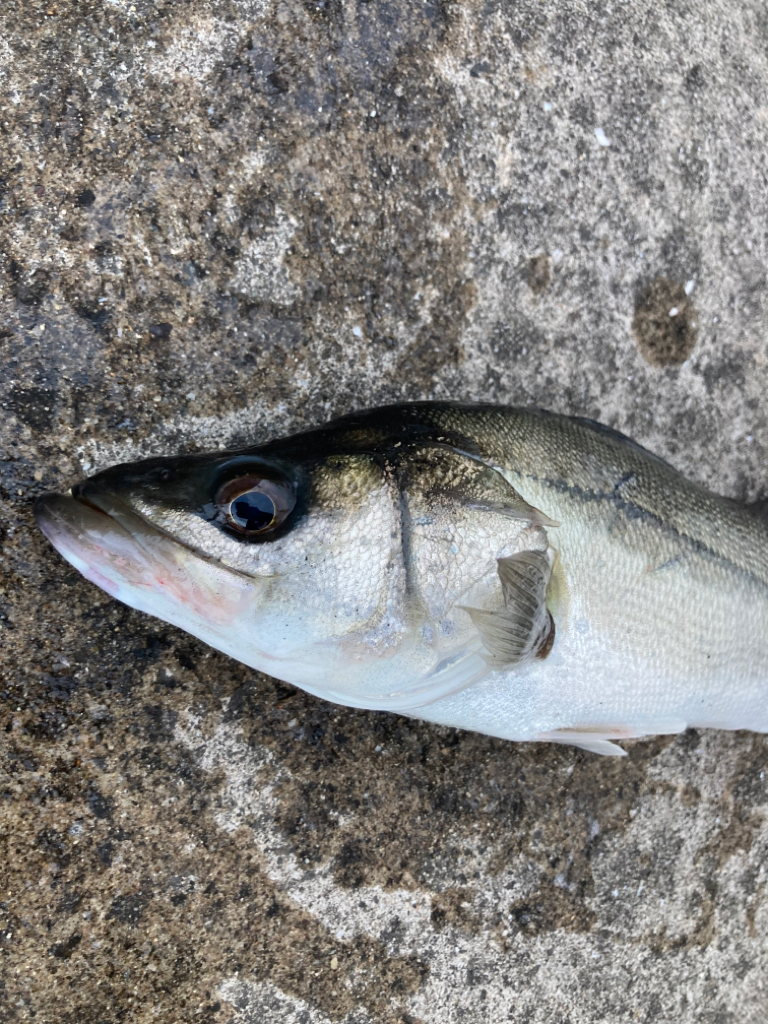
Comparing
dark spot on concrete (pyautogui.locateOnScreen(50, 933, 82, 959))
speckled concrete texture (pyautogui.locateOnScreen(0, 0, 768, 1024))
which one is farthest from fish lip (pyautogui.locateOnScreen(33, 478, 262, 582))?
dark spot on concrete (pyautogui.locateOnScreen(50, 933, 82, 959))

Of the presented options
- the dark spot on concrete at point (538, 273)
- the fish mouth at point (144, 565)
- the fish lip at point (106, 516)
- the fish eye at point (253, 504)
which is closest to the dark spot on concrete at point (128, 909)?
the fish mouth at point (144, 565)

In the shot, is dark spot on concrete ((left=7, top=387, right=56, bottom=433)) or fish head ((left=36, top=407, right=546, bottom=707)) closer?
fish head ((left=36, top=407, right=546, bottom=707))

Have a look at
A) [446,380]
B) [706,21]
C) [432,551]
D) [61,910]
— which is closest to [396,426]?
[432,551]

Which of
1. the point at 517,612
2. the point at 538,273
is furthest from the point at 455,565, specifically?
the point at 538,273

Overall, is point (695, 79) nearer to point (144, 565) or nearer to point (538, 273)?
point (538, 273)

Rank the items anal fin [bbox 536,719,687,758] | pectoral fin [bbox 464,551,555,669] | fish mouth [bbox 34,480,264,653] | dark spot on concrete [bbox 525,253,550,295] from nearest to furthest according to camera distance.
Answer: fish mouth [bbox 34,480,264,653] → pectoral fin [bbox 464,551,555,669] → anal fin [bbox 536,719,687,758] → dark spot on concrete [bbox 525,253,550,295]

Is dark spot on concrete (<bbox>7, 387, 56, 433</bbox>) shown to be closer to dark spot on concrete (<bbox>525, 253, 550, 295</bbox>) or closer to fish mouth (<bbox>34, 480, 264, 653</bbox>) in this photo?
fish mouth (<bbox>34, 480, 264, 653</bbox>)

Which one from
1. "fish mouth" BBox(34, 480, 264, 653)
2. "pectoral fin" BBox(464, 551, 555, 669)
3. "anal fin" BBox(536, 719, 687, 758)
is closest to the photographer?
"fish mouth" BBox(34, 480, 264, 653)

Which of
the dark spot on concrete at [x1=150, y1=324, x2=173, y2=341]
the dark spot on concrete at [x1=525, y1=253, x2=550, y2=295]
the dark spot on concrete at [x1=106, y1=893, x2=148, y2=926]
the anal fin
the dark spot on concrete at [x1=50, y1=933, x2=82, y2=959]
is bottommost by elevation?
the dark spot on concrete at [x1=50, y1=933, x2=82, y2=959]
